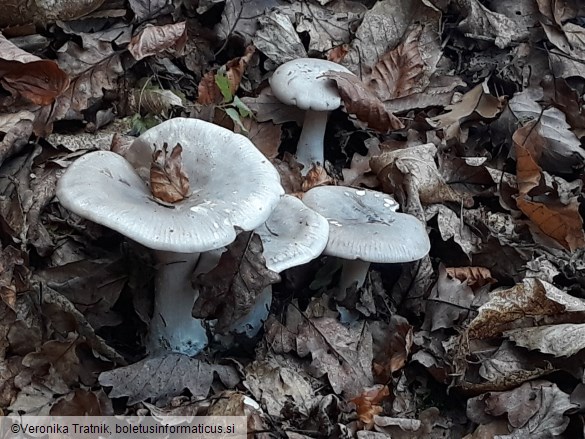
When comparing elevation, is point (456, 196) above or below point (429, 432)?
above

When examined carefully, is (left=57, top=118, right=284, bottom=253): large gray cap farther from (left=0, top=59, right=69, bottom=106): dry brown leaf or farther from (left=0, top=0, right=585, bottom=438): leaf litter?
(left=0, top=59, right=69, bottom=106): dry brown leaf

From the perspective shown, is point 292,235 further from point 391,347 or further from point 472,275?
point 472,275

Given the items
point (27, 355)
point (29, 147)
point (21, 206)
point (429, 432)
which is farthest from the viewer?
point (29, 147)

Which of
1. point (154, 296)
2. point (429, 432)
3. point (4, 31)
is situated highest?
point (4, 31)

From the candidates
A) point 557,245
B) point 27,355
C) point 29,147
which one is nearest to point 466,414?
point 557,245

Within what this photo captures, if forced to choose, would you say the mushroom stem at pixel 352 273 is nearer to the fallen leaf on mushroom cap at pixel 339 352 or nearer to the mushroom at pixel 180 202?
the fallen leaf on mushroom cap at pixel 339 352

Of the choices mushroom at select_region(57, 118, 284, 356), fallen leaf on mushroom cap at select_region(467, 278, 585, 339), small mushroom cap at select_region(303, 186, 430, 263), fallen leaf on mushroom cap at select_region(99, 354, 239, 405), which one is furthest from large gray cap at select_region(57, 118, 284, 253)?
fallen leaf on mushroom cap at select_region(467, 278, 585, 339)

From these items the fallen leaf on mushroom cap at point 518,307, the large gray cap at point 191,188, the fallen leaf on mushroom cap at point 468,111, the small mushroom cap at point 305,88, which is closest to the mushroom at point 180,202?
the large gray cap at point 191,188

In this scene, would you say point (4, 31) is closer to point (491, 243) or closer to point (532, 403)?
point (491, 243)
